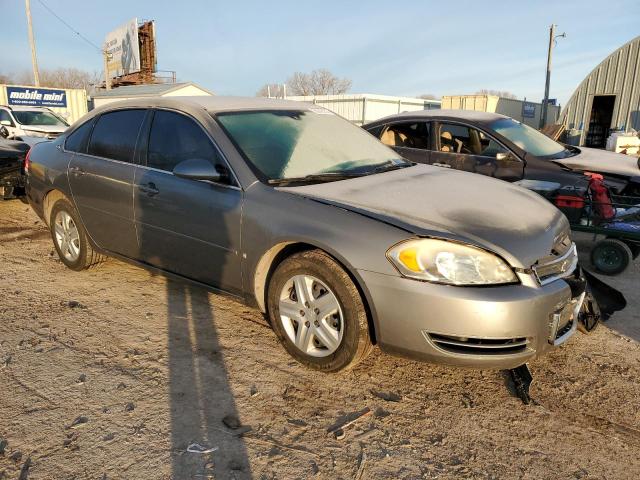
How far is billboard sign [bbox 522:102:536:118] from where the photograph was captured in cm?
3553

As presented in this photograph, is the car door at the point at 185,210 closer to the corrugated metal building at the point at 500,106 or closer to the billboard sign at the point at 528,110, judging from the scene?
the corrugated metal building at the point at 500,106

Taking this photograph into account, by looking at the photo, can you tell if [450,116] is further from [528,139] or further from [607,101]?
[607,101]

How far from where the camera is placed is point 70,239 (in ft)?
14.9

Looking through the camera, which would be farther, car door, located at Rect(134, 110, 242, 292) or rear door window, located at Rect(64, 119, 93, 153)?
rear door window, located at Rect(64, 119, 93, 153)

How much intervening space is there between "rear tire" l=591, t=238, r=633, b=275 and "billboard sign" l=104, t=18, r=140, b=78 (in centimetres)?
3840

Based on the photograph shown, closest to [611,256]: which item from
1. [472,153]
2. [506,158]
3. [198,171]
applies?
[506,158]

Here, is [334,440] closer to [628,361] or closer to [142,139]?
[628,361]

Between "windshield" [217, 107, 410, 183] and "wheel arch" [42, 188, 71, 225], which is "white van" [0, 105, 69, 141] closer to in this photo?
"wheel arch" [42, 188, 71, 225]

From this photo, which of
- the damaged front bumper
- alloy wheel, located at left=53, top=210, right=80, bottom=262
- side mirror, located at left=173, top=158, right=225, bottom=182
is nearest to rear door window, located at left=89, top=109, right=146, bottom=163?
alloy wheel, located at left=53, top=210, right=80, bottom=262

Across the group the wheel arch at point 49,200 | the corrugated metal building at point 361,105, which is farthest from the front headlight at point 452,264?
the corrugated metal building at point 361,105

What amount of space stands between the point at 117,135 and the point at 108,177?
374 mm

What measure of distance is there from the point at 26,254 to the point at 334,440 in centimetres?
447

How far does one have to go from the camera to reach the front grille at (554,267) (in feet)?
8.33

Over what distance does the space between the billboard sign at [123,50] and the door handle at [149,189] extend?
37.7m
